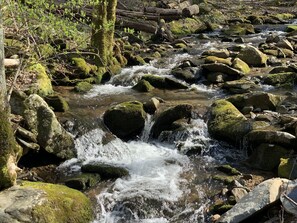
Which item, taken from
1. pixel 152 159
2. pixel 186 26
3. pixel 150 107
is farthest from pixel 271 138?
pixel 186 26

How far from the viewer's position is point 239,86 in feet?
44.0

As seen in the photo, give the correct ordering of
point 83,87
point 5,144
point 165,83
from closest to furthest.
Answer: point 5,144 → point 83,87 → point 165,83

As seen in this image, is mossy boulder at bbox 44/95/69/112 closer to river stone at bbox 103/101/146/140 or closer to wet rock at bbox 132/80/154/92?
river stone at bbox 103/101/146/140

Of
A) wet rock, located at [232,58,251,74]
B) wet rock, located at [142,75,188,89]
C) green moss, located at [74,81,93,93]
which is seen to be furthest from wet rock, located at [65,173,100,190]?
wet rock, located at [232,58,251,74]

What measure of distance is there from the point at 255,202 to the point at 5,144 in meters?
3.96

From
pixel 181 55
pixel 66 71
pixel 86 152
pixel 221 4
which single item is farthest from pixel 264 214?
pixel 221 4

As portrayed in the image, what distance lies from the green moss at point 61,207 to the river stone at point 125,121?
3466 millimetres

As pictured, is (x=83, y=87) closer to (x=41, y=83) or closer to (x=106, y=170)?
(x=41, y=83)

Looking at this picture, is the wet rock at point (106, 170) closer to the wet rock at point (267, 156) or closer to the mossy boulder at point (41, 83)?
the wet rock at point (267, 156)

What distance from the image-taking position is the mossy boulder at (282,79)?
1393cm

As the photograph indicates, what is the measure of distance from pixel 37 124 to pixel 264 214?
507 centimetres

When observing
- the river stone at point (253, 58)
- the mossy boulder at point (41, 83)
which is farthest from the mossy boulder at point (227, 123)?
the river stone at point (253, 58)

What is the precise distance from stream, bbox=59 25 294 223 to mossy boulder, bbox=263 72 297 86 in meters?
0.43

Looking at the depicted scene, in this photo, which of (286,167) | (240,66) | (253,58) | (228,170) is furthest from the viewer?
(253,58)
